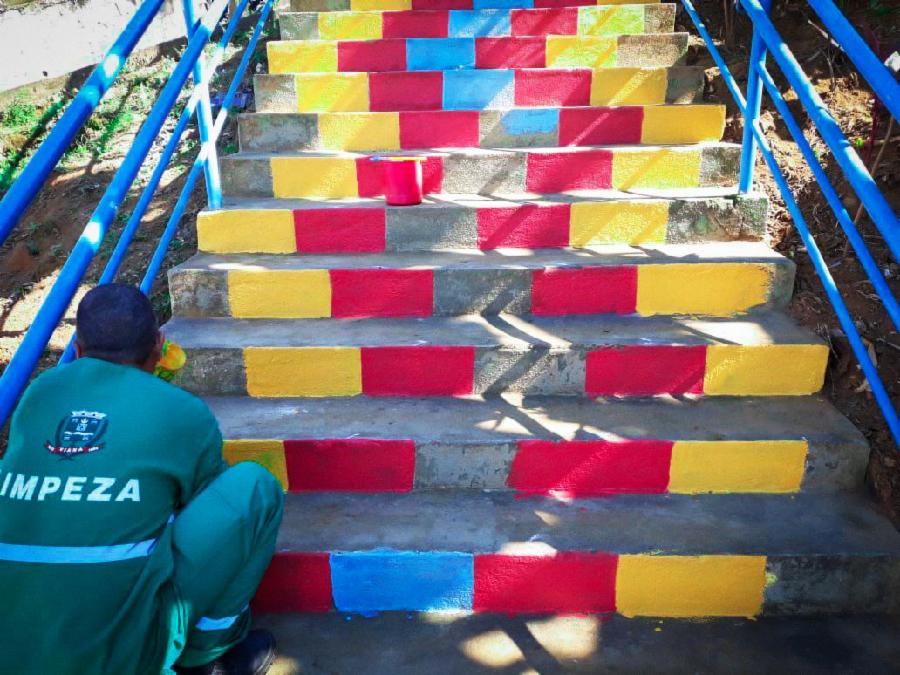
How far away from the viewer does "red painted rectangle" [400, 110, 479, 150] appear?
148 inches

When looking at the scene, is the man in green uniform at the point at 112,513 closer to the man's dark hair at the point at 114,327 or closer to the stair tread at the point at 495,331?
the man's dark hair at the point at 114,327

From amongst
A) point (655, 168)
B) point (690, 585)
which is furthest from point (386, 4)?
point (690, 585)

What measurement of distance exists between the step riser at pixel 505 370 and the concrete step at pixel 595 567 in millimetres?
565

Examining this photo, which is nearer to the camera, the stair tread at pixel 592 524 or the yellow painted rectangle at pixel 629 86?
the stair tread at pixel 592 524

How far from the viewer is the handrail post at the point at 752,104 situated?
2973 mm

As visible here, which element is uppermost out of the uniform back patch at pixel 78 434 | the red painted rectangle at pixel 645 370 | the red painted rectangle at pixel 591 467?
the uniform back patch at pixel 78 434

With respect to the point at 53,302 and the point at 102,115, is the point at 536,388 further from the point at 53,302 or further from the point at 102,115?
the point at 102,115

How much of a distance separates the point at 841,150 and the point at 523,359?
47.5 inches

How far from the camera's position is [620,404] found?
272cm

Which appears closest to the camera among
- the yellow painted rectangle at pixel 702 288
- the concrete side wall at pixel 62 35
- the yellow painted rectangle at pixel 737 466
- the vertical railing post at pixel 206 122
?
the yellow painted rectangle at pixel 737 466

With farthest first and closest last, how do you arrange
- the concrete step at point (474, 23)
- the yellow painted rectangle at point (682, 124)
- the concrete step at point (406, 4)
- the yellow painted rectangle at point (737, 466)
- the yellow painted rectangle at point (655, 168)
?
the concrete step at point (406, 4)
the concrete step at point (474, 23)
the yellow painted rectangle at point (682, 124)
the yellow painted rectangle at point (655, 168)
the yellow painted rectangle at point (737, 466)

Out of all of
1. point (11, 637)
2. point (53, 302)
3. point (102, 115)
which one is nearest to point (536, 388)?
point (53, 302)

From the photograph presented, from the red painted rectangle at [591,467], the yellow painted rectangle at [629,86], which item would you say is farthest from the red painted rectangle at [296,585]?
the yellow painted rectangle at [629,86]

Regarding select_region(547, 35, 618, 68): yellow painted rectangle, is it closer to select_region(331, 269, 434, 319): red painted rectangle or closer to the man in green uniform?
select_region(331, 269, 434, 319): red painted rectangle
